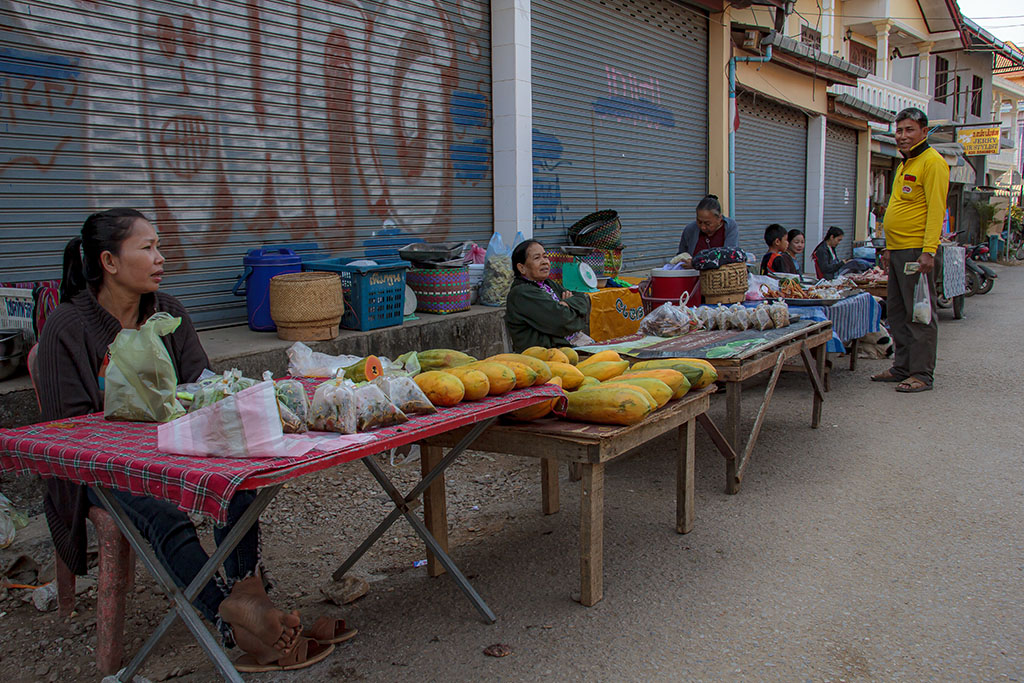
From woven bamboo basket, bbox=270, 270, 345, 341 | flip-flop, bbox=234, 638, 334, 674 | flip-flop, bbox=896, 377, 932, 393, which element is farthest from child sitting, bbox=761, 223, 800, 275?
flip-flop, bbox=234, 638, 334, 674

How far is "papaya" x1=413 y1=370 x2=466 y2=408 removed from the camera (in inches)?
100.0

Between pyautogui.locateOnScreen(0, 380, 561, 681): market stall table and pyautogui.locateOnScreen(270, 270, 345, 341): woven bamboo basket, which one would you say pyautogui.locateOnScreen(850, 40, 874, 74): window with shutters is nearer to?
pyautogui.locateOnScreen(270, 270, 345, 341): woven bamboo basket

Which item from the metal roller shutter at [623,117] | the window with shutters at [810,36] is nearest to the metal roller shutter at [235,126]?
the metal roller shutter at [623,117]

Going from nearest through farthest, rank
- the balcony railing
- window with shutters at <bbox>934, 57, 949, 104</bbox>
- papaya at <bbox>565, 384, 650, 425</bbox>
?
papaya at <bbox>565, 384, 650, 425</bbox> < the balcony railing < window with shutters at <bbox>934, 57, 949, 104</bbox>

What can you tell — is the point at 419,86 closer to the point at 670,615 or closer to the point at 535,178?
the point at 535,178

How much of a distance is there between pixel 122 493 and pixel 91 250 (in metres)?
0.87

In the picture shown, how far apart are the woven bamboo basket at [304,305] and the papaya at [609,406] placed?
2.47 meters

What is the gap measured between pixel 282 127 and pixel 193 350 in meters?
3.23

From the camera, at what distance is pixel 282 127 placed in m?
5.72

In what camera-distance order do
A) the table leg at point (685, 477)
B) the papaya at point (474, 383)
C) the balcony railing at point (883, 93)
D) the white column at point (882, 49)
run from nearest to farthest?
1. the papaya at point (474, 383)
2. the table leg at point (685, 477)
3. the balcony railing at point (883, 93)
4. the white column at point (882, 49)

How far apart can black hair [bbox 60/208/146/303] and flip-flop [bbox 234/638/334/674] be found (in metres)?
1.40

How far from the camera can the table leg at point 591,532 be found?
283 centimetres

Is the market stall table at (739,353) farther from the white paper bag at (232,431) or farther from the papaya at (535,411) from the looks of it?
the white paper bag at (232,431)

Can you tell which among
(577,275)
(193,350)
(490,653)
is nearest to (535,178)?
(577,275)
